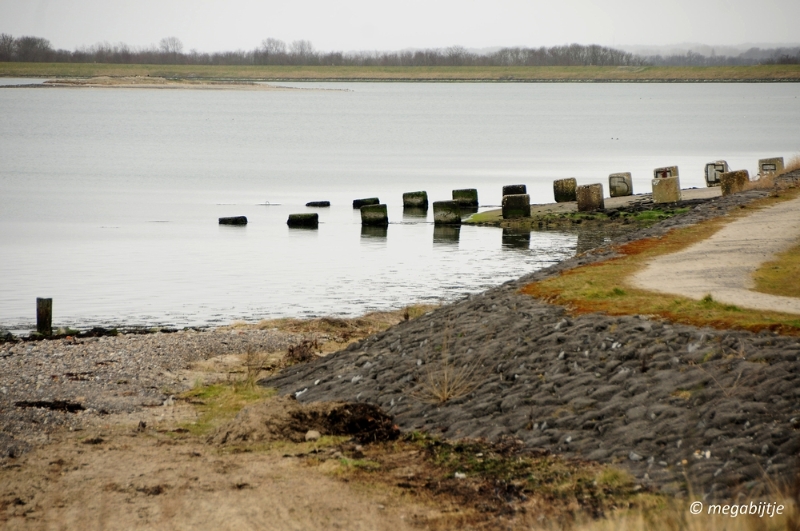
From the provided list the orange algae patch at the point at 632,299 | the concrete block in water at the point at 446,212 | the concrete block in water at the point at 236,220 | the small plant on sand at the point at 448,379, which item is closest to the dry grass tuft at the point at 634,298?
the orange algae patch at the point at 632,299

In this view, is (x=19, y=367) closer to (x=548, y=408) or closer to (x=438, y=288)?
(x=548, y=408)

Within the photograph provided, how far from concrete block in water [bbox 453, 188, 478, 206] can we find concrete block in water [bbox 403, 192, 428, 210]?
3.80 ft

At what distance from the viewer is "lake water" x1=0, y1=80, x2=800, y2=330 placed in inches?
874

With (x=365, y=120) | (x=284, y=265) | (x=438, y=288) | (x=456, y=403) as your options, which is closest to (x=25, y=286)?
(x=284, y=265)

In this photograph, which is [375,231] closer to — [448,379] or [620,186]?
[620,186]

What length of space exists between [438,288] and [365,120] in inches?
3439

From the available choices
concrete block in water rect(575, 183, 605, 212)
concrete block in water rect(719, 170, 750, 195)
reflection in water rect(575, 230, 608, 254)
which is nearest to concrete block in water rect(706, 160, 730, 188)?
concrete block in water rect(575, 183, 605, 212)

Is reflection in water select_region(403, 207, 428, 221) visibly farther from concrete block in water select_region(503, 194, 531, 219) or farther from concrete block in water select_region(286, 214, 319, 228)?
concrete block in water select_region(286, 214, 319, 228)

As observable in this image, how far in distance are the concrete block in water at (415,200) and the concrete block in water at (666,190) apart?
355 inches

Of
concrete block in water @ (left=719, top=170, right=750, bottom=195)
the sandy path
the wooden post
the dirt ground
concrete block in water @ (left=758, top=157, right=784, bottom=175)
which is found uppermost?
concrete block in water @ (left=758, top=157, right=784, bottom=175)

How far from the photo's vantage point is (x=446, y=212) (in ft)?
108

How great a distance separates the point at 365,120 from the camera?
108 meters

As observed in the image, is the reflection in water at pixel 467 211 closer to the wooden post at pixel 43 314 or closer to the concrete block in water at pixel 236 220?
the concrete block in water at pixel 236 220

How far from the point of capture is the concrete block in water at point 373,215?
108 feet
